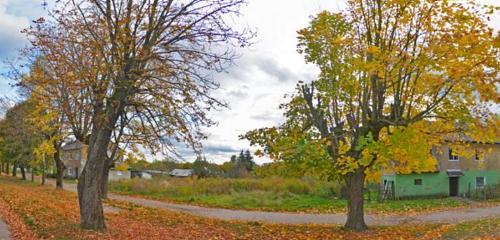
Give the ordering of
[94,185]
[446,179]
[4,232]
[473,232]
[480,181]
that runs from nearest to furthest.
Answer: [4,232] → [94,185] → [473,232] → [446,179] → [480,181]

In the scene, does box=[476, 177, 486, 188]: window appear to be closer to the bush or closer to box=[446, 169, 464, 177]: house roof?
box=[446, 169, 464, 177]: house roof

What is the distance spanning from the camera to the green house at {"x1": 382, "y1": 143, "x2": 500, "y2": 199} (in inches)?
1535

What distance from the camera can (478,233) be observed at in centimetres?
1533

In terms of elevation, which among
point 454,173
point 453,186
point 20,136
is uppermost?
point 20,136

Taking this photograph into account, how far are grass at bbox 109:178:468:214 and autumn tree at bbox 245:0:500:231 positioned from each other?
40.0ft

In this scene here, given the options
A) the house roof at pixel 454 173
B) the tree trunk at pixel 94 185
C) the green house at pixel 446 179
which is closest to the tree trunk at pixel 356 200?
the tree trunk at pixel 94 185

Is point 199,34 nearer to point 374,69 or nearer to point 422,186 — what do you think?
point 374,69

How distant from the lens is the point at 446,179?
41344 millimetres

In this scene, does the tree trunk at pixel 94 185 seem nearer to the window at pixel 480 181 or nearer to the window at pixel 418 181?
the window at pixel 418 181

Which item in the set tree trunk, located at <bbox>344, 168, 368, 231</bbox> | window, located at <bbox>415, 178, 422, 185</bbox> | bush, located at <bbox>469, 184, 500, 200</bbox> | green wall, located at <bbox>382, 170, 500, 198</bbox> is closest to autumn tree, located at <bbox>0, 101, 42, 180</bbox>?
green wall, located at <bbox>382, 170, 500, 198</bbox>

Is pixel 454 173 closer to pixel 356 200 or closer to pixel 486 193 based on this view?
pixel 486 193

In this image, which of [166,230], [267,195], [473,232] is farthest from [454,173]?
[166,230]

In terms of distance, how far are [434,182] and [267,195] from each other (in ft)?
49.3

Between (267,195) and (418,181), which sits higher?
(418,181)
